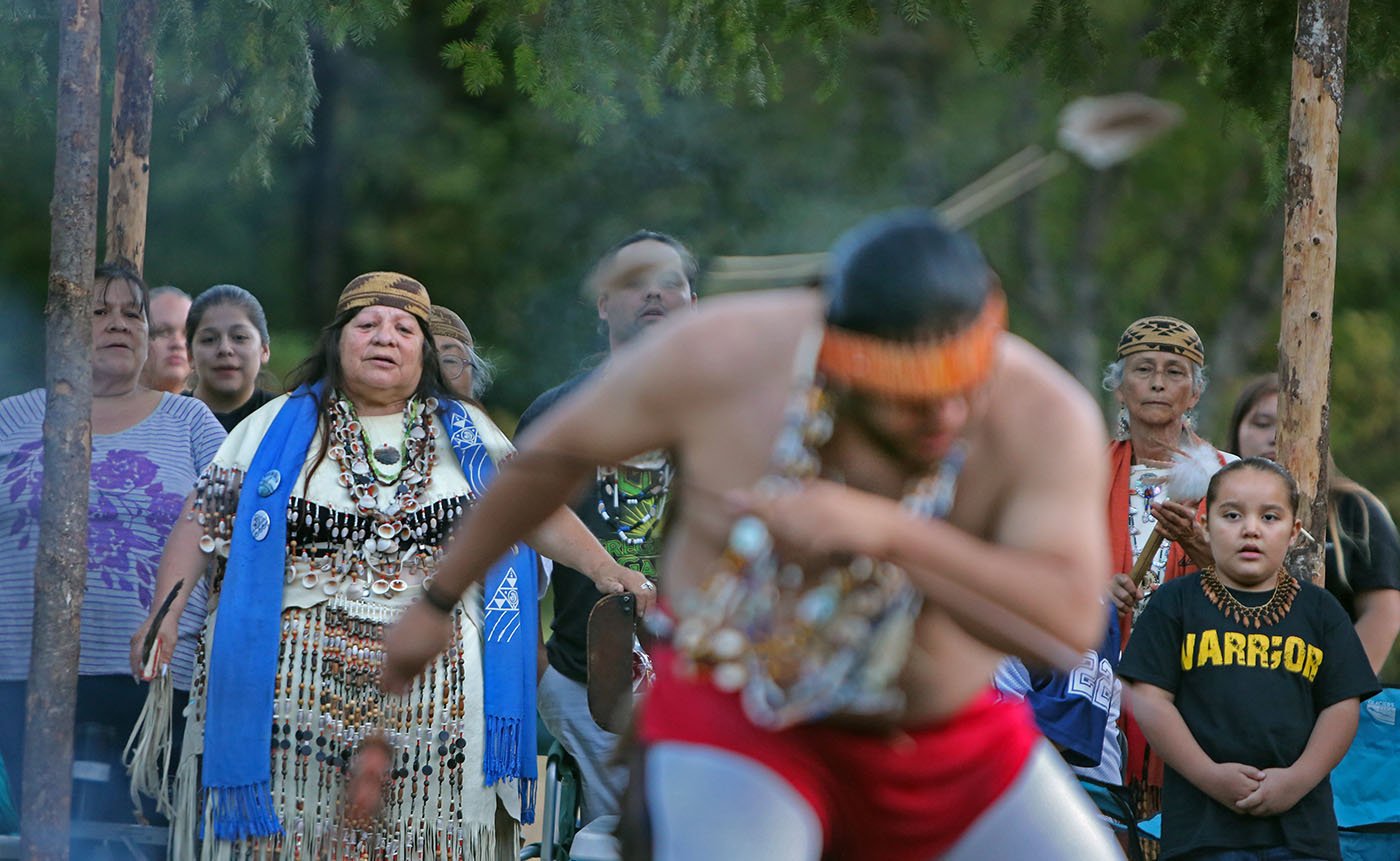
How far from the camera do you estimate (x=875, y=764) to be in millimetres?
2699

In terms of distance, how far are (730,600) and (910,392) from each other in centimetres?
43

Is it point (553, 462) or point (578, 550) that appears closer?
point (553, 462)

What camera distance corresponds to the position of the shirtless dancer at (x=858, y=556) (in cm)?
251

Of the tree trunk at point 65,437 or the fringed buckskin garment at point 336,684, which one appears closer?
the tree trunk at point 65,437

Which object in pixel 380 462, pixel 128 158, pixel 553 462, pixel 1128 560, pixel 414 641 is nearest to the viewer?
pixel 553 462

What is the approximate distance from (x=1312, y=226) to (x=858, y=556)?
3681mm

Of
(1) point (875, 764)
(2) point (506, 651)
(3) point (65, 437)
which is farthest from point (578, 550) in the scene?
(1) point (875, 764)

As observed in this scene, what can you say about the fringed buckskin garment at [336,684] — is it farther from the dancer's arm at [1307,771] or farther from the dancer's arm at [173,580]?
the dancer's arm at [1307,771]

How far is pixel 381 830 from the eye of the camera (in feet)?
16.3

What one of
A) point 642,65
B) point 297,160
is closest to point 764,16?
point 642,65

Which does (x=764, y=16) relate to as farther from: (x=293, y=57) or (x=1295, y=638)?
(x=1295, y=638)

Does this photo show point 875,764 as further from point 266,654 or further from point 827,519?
point 266,654

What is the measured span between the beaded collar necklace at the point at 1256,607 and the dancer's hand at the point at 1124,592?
0.46 meters

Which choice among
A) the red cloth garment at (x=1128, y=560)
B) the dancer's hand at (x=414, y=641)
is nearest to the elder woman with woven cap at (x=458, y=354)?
the red cloth garment at (x=1128, y=560)
